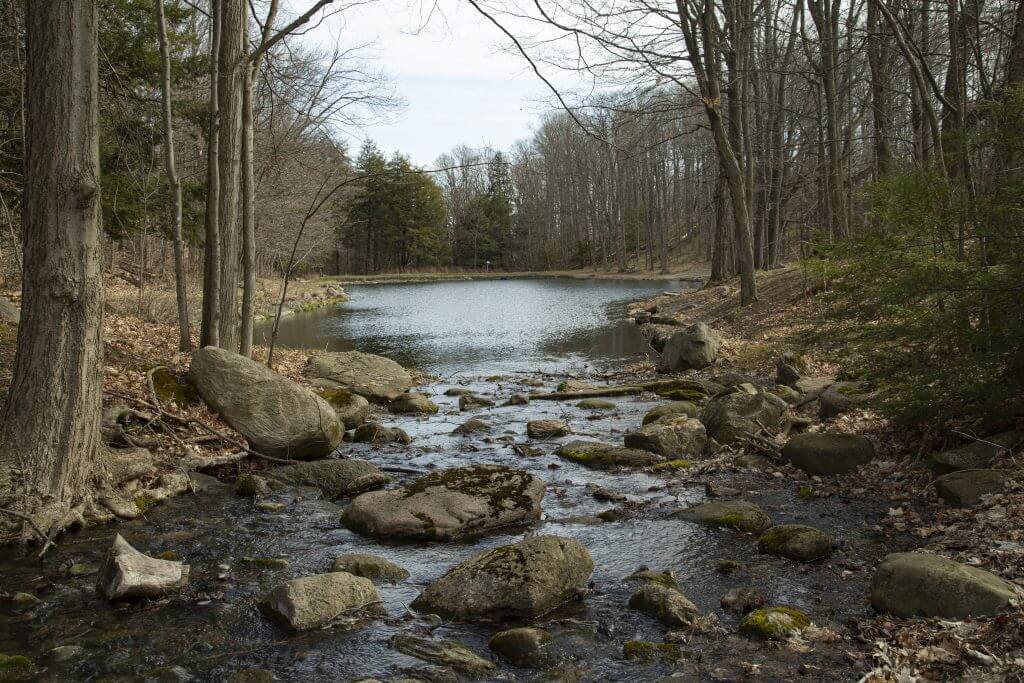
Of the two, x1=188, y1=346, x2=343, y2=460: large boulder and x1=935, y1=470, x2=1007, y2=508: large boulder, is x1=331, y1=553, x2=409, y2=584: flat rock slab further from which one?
x1=935, y1=470, x2=1007, y2=508: large boulder

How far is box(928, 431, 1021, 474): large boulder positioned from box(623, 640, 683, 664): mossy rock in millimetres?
3840

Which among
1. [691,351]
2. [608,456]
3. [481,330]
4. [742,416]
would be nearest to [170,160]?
[608,456]

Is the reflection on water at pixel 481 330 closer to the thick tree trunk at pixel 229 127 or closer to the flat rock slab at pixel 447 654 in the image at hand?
the thick tree trunk at pixel 229 127

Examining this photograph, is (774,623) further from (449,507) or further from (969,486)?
(449,507)

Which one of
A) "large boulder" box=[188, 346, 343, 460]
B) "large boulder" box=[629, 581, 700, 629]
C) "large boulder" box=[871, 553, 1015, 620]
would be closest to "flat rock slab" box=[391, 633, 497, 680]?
"large boulder" box=[629, 581, 700, 629]

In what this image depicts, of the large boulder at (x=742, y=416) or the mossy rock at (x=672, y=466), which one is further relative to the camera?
the large boulder at (x=742, y=416)

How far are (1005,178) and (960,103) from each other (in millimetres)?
3538

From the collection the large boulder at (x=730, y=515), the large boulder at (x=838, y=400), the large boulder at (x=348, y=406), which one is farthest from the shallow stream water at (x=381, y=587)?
the large boulder at (x=348, y=406)

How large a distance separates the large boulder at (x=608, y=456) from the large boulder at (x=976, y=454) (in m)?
2.98

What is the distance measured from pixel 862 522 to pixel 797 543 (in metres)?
1.05

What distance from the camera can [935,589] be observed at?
14.8 feet

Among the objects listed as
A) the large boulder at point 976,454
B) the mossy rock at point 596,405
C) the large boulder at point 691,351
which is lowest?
the mossy rock at point 596,405

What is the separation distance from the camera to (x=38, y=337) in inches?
231

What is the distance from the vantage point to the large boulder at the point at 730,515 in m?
6.49
